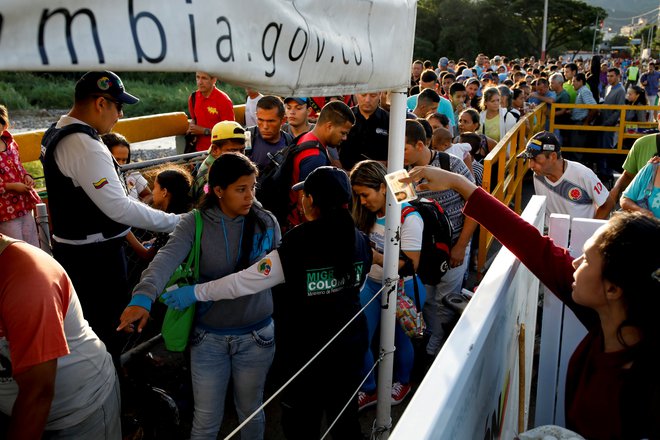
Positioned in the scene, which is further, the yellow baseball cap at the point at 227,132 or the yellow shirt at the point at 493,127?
A: the yellow shirt at the point at 493,127

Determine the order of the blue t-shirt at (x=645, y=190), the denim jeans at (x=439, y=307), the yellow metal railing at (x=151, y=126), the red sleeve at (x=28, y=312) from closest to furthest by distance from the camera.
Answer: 1. the red sleeve at (x=28, y=312)
2. the blue t-shirt at (x=645, y=190)
3. the denim jeans at (x=439, y=307)
4. the yellow metal railing at (x=151, y=126)

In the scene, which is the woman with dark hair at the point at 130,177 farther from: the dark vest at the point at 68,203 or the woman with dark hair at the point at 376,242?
the woman with dark hair at the point at 376,242

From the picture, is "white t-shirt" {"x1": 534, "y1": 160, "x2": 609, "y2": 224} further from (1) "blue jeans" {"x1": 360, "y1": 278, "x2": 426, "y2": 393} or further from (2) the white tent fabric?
(2) the white tent fabric

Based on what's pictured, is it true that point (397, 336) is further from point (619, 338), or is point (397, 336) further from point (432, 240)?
point (619, 338)

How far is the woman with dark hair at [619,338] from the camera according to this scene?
1.74 meters

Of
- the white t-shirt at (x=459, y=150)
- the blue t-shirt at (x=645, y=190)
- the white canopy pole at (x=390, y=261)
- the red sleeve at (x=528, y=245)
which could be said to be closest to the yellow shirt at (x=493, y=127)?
the white t-shirt at (x=459, y=150)

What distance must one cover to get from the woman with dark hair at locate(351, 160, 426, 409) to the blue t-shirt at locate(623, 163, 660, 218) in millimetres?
1902

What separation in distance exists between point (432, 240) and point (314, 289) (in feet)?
4.13

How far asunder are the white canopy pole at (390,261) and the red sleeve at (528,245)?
48cm

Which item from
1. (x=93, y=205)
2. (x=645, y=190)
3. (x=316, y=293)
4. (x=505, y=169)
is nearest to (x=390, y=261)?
(x=316, y=293)

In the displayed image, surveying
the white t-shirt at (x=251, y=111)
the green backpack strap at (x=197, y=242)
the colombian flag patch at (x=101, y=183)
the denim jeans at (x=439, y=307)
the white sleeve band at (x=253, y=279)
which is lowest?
the denim jeans at (x=439, y=307)

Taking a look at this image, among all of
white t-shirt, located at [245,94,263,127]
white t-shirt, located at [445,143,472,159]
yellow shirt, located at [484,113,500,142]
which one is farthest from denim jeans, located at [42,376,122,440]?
yellow shirt, located at [484,113,500,142]

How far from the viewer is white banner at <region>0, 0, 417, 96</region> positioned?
102cm

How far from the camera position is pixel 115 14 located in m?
1.11
